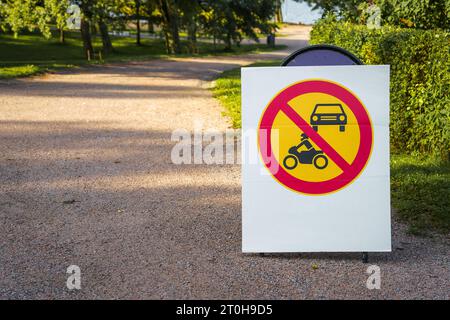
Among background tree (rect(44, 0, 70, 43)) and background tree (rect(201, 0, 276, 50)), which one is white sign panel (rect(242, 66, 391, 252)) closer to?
background tree (rect(44, 0, 70, 43))

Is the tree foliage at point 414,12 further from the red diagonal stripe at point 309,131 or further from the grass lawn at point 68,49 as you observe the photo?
the grass lawn at point 68,49

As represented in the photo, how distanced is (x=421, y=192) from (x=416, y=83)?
1887 millimetres

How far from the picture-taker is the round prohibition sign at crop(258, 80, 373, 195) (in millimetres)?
4855

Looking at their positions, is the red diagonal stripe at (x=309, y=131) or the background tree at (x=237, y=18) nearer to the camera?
the red diagonal stripe at (x=309, y=131)

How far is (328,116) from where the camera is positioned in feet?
16.0

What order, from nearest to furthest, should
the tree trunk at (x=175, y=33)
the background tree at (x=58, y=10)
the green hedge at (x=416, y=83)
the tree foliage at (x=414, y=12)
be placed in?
the green hedge at (x=416, y=83), the tree foliage at (x=414, y=12), the background tree at (x=58, y=10), the tree trunk at (x=175, y=33)

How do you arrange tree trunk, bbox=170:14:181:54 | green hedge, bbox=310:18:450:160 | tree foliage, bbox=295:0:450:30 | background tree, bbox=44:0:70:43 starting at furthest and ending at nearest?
tree trunk, bbox=170:14:181:54
background tree, bbox=44:0:70:43
tree foliage, bbox=295:0:450:30
green hedge, bbox=310:18:450:160

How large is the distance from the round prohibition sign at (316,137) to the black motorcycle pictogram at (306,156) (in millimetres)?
25

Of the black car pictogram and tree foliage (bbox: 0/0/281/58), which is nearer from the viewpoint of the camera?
the black car pictogram

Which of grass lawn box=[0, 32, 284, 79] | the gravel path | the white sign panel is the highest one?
grass lawn box=[0, 32, 284, 79]

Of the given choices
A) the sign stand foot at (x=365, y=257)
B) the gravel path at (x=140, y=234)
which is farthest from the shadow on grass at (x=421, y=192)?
the sign stand foot at (x=365, y=257)

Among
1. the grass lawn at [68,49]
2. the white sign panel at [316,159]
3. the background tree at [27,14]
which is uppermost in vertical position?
the background tree at [27,14]

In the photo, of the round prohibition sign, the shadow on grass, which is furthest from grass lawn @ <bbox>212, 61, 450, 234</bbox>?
the round prohibition sign

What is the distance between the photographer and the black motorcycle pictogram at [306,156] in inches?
193
